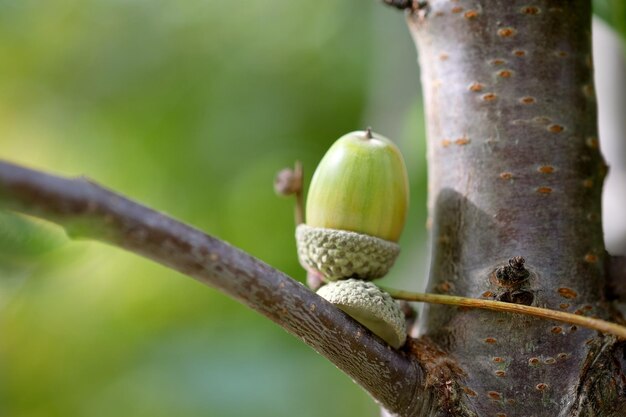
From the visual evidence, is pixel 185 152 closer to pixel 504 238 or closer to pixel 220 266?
pixel 504 238

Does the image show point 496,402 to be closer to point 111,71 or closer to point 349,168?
point 349,168

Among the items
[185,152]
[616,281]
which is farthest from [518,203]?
[185,152]

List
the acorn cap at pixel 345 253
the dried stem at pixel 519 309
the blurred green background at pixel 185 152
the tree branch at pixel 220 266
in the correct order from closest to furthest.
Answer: the tree branch at pixel 220 266
the dried stem at pixel 519 309
the acorn cap at pixel 345 253
the blurred green background at pixel 185 152

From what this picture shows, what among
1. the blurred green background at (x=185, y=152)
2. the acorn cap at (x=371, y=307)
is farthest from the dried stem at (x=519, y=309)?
the blurred green background at (x=185, y=152)

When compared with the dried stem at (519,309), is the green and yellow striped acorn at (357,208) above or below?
above

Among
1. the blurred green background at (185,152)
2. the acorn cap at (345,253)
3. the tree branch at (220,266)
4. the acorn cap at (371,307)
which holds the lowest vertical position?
the tree branch at (220,266)

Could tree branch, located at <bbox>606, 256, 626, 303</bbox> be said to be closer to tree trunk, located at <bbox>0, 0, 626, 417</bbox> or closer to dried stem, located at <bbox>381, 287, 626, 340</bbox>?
tree trunk, located at <bbox>0, 0, 626, 417</bbox>

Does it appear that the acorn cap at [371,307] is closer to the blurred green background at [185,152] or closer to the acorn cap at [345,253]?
the acorn cap at [345,253]

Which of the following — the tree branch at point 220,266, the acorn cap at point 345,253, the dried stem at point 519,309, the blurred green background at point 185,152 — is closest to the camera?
the tree branch at point 220,266
